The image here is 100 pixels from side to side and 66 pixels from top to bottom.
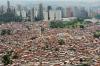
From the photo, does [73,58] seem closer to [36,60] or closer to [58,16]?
[36,60]

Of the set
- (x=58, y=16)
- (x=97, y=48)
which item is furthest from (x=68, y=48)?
(x=58, y=16)

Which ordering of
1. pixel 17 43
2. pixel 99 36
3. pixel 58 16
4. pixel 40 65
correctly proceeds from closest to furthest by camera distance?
pixel 40 65 → pixel 17 43 → pixel 99 36 → pixel 58 16

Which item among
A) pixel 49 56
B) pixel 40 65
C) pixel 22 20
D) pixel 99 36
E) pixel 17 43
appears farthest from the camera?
pixel 22 20

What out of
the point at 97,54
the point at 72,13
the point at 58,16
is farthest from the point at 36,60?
the point at 72,13

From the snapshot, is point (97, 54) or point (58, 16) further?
point (58, 16)

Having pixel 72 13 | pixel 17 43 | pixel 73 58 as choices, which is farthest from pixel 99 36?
pixel 72 13

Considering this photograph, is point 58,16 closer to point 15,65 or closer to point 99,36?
point 99,36

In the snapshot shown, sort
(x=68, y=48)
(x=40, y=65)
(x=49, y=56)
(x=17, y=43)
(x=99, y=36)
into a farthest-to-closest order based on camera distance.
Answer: (x=99, y=36), (x=17, y=43), (x=68, y=48), (x=49, y=56), (x=40, y=65)

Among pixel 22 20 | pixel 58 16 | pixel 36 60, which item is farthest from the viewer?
pixel 58 16

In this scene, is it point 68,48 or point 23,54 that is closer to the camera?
point 23,54
